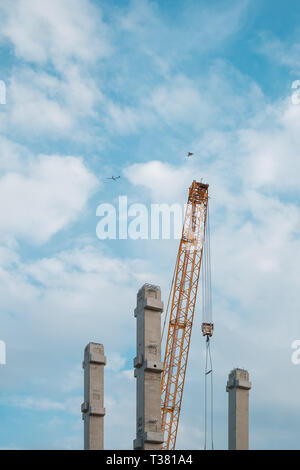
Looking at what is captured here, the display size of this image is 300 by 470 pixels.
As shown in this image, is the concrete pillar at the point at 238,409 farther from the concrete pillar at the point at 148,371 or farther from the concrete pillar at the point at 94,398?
the concrete pillar at the point at 94,398

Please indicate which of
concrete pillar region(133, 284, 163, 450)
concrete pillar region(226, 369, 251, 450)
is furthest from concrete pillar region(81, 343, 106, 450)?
concrete pillar region(226, 369, 251, 450)

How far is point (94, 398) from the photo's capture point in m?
60.4

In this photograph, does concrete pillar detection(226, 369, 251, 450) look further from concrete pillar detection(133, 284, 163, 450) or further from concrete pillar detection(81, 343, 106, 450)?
concrete pillar detection(81, 343, 106, 450)

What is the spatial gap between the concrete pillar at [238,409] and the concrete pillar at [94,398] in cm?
992

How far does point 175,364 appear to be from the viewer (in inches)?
3145

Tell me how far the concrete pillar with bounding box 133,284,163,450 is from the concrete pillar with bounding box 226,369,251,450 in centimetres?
699

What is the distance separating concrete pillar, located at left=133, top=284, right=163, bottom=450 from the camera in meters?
51.2

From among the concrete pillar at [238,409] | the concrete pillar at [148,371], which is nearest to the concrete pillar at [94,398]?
the concrete pillar at [148,371]

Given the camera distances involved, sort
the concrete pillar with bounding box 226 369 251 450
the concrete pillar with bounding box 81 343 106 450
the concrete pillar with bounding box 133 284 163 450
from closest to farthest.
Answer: the concrete pillar with bounding box 133 284 163 450, the concrete pillar with bounding box 226 369 251 450, the concrete pillar with bounding box 81 343 106 450

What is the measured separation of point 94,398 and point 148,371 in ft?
32.9

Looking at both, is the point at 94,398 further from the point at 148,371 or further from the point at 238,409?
the point at 238,409

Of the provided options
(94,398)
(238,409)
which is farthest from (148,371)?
(94,398)

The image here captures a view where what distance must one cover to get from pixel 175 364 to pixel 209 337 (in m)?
6.07
